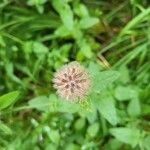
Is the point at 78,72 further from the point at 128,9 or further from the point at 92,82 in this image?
the point at 128,9

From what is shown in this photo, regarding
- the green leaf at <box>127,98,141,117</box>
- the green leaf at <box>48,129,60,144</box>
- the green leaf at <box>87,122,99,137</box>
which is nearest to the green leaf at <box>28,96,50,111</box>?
the green leaf at <box>48,129,60,144</box>

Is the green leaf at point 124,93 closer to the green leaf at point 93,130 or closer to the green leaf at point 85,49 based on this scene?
the green leaf at point 93,130

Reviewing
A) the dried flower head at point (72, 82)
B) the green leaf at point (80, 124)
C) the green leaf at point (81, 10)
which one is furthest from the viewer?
the green leaf at point (81, 10)

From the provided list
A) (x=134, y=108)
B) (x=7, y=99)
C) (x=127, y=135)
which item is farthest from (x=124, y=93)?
(x=7, y=99)

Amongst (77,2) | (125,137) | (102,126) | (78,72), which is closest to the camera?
(78,72)

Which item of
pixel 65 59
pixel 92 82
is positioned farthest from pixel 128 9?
pixel 92 82

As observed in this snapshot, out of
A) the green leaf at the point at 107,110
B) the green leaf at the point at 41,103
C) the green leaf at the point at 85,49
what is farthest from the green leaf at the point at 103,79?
the green leaf at the point at 85,49

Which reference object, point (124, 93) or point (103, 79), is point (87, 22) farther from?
point (103, 79)
